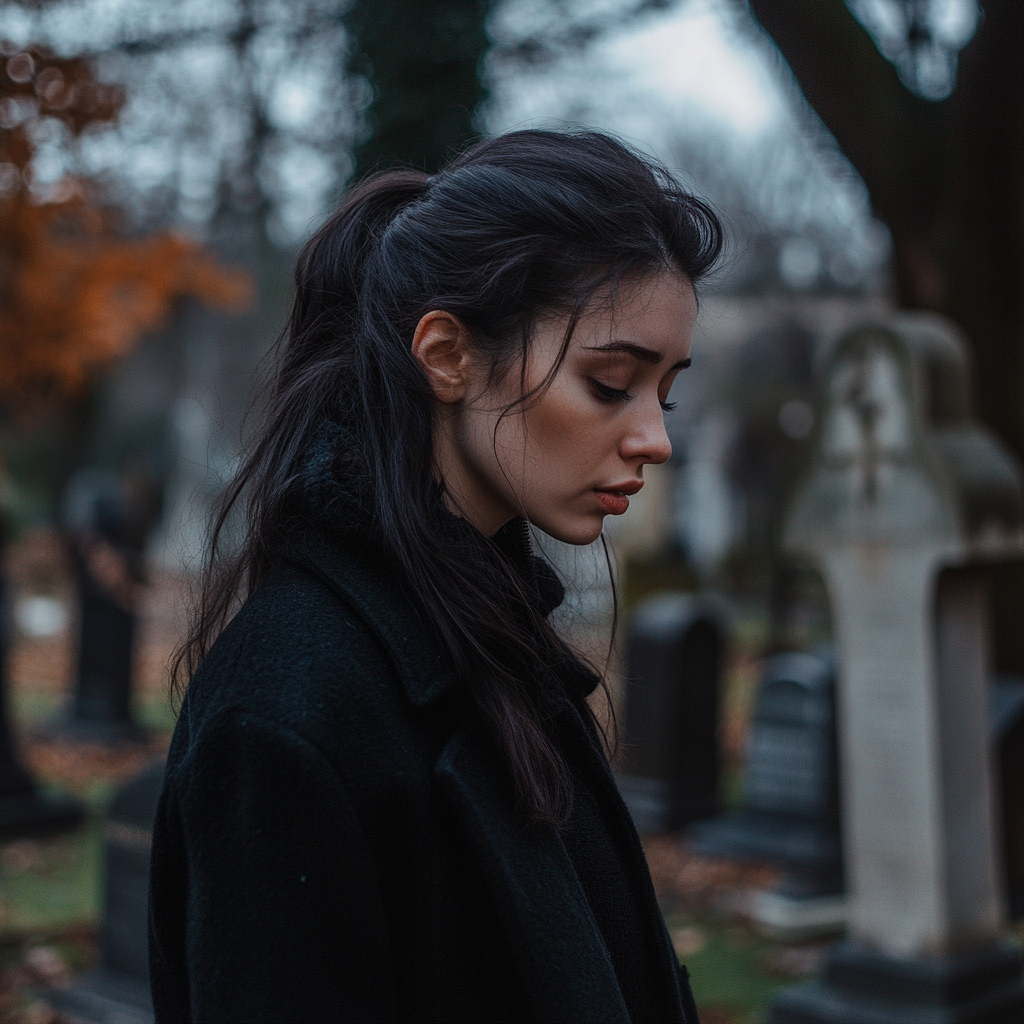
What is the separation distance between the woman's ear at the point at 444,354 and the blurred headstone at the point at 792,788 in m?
5.77

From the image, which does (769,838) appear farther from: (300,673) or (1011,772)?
(300,673)

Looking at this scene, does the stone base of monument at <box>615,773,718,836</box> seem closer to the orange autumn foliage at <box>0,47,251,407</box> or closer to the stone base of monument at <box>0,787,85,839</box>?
the stone base of monument at <box>0,787,85,839</box>

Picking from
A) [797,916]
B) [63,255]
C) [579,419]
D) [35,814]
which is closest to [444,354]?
[579,419]

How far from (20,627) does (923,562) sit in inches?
607

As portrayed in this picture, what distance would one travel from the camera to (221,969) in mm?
1122

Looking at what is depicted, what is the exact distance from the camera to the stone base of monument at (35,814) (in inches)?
302

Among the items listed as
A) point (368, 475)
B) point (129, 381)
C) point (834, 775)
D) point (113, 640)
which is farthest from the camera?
point (129, 381)

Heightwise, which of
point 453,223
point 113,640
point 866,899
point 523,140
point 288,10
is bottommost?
point 866,899

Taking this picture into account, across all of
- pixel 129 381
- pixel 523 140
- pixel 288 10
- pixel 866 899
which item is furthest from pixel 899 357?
pixel 129 381

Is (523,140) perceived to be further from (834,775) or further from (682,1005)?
(834,775)

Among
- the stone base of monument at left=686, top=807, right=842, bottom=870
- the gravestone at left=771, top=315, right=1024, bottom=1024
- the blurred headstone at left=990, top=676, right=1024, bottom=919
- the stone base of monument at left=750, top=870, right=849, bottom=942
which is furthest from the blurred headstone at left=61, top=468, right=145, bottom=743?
the gravestone at left=771, top=315, right=1024, bottom=1024

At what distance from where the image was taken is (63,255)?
11.3m

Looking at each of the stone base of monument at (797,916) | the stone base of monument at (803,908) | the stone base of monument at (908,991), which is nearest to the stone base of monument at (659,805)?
the stone base of monument at (803,908)

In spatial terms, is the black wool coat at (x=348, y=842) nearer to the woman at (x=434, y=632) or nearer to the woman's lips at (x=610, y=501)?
the woman at (x=434, y=632)
